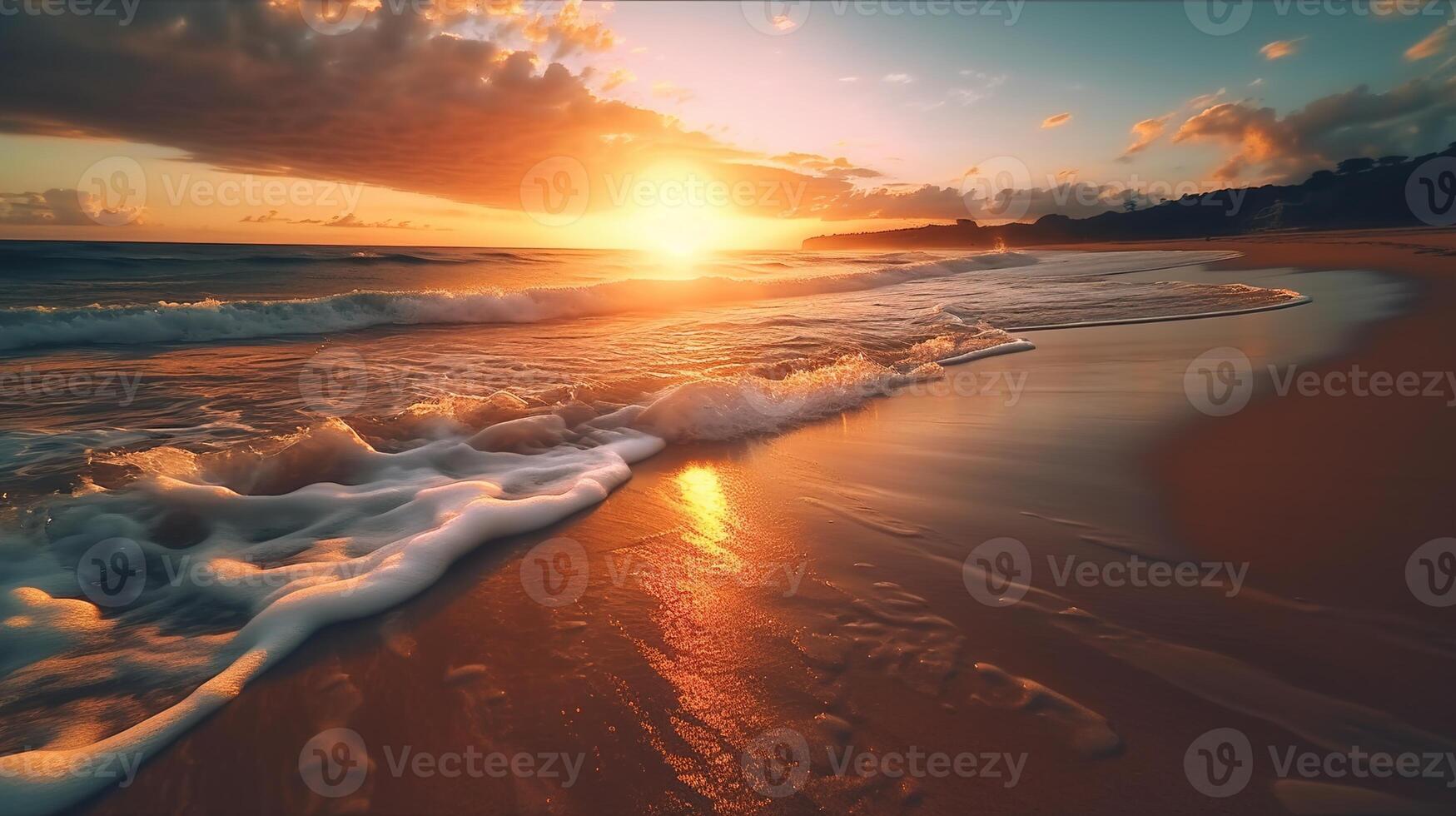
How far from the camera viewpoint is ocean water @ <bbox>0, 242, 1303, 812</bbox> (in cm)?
253

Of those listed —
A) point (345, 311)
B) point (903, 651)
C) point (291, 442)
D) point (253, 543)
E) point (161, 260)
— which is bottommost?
point (903, 651)

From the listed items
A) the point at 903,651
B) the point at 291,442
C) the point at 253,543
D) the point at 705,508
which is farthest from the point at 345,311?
the point at 903,651

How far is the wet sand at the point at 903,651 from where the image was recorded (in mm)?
1854

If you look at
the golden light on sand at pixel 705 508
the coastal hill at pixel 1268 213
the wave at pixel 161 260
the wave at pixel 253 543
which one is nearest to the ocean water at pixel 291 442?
the wave at pixel 253 543

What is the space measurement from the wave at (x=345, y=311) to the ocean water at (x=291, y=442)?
81mm

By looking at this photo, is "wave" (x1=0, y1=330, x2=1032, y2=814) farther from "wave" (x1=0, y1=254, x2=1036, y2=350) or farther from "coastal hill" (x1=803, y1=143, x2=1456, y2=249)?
"coastal hill" (x1=803, y1=143, x2=1456, y2=249)

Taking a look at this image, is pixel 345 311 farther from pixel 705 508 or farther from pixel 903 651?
pixel 903 651

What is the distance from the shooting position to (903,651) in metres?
2.42

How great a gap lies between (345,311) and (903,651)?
52.1ft

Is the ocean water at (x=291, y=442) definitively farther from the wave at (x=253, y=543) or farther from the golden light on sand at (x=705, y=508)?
the golden light on sand at (x=705, y=508)

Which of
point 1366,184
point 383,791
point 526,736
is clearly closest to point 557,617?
point 526,736

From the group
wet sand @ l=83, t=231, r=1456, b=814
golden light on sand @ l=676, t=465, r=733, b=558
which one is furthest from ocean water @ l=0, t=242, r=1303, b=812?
golden light on sand @ l=676, t=465, r=733, b=558

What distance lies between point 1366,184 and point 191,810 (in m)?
103

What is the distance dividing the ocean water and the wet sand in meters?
0.33
